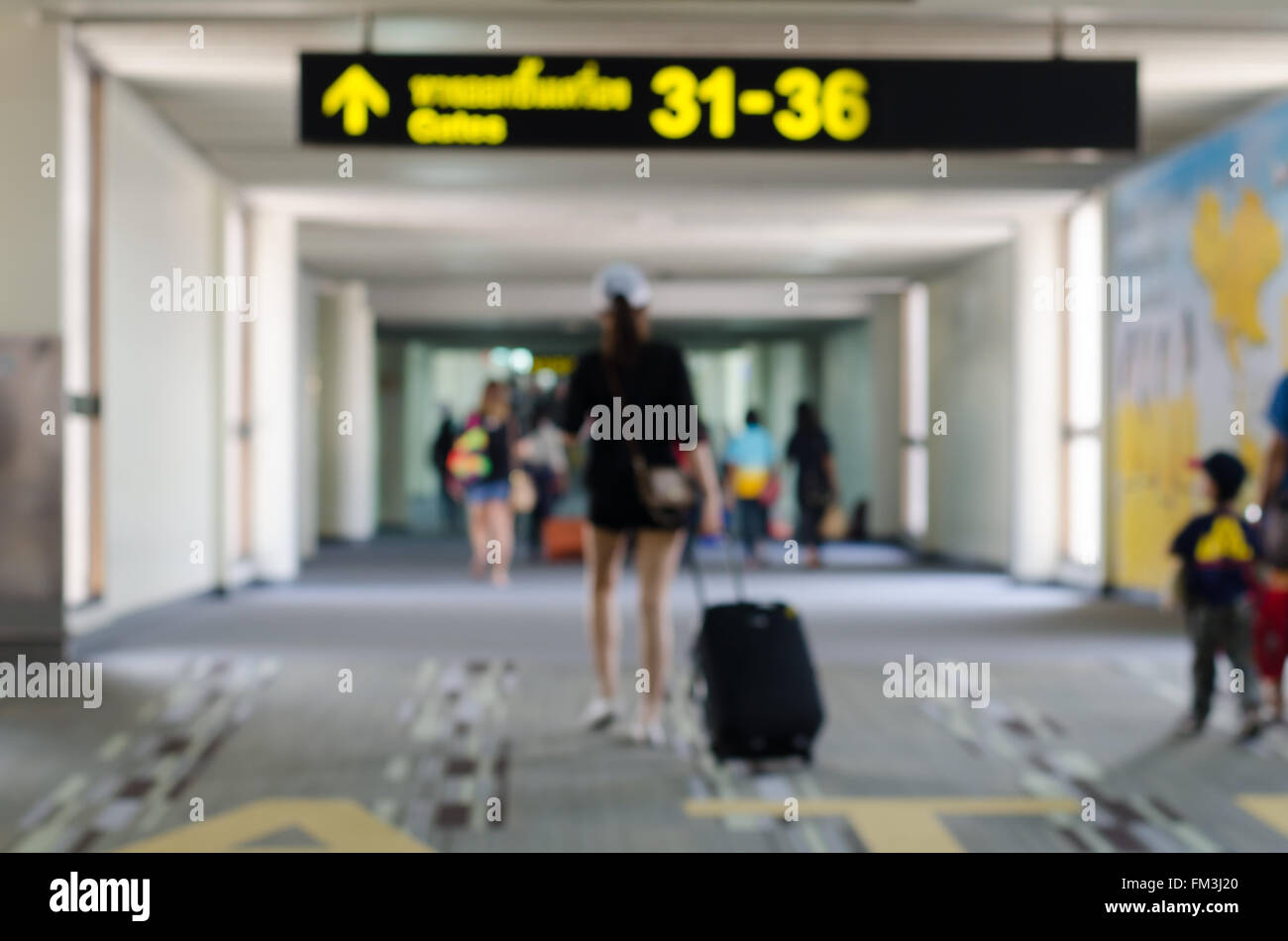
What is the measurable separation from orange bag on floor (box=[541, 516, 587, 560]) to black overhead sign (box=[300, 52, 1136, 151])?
353 inches

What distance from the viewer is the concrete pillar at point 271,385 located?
1191 cm

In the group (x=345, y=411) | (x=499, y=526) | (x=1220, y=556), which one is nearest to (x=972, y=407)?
(x=499, y=526)

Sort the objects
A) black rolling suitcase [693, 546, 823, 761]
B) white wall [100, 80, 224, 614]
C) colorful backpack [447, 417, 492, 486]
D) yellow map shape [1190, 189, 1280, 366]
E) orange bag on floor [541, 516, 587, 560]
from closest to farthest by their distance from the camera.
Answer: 1. black rolling suitcase [693, 546, 823, 761]
2. white wall [100, 80, 224, 614]
3. yellow map shape [1190, 189, 1280, 366]
4. colorful backpack [447, 417, 492, 486]
5. orange bag on floor [541, 516, 587, 560]

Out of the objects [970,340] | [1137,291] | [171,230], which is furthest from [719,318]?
[171,230]

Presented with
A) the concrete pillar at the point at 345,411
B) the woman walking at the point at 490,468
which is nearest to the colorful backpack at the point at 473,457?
the woman walking at the point at 490,468

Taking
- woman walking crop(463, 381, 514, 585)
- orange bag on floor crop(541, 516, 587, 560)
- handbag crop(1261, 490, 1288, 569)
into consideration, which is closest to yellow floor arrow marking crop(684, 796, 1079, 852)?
handbag crop(1261, 490, 1288, 569)

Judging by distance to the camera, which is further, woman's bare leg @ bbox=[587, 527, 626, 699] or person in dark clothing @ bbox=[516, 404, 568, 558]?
person in dark clothing @ bbox=[516, 404, 568, 558]

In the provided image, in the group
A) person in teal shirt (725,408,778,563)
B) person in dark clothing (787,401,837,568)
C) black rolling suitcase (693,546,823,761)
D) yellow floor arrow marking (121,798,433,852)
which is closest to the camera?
yellow floor arrow marking (121,798,433,852)

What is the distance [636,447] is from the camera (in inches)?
204

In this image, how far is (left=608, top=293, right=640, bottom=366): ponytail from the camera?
5.28 metres

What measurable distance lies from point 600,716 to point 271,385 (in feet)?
23.8

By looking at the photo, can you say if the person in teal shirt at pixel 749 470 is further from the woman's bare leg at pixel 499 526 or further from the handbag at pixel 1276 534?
the handbag at pixel 1276 534

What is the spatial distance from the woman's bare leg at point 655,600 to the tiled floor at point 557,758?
0.24 meters

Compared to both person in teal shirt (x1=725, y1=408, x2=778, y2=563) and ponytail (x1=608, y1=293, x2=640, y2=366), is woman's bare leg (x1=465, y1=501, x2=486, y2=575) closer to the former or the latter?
person in teal shirt (x1=725, y1=408, x2=778, y2=563)
